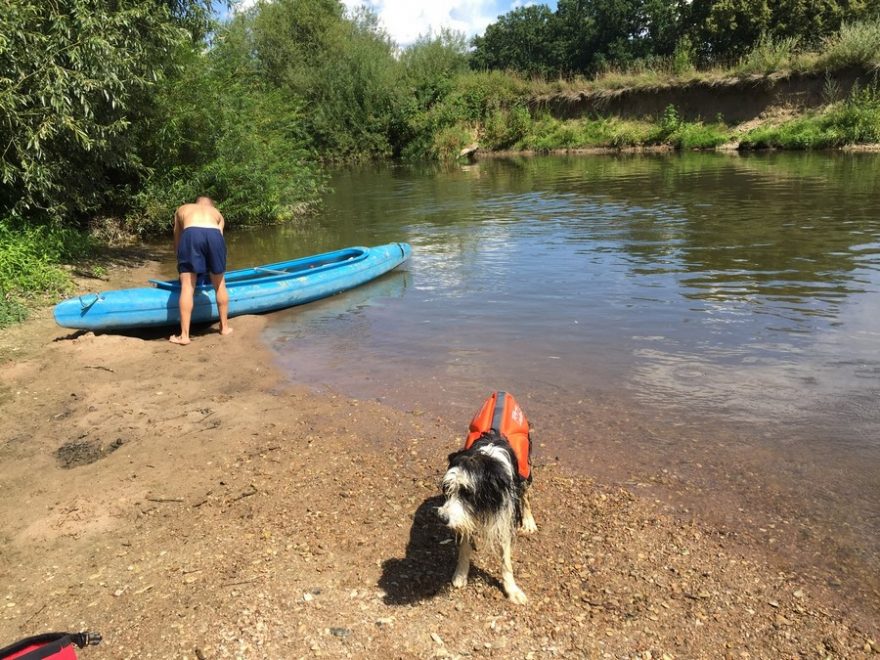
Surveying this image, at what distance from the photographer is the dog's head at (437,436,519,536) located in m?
3.06

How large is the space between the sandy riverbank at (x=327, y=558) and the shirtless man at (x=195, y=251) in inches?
103

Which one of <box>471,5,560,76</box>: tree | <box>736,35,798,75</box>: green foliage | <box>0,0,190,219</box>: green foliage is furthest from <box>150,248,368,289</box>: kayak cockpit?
<box>471,5,560,76</box>: tree

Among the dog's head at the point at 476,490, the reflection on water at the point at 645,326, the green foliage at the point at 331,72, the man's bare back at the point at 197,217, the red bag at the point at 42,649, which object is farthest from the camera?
the green foliage at the point at 331,72

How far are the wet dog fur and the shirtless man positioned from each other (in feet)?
19.6

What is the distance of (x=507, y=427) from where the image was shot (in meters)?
3.79

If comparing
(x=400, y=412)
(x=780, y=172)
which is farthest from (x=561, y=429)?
(x=780, y=172)

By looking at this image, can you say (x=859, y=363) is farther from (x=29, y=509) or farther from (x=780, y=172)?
(x=780, y=172)

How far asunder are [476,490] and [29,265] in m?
8.77

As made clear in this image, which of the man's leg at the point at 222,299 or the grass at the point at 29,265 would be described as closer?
the grass at the point at 29,265

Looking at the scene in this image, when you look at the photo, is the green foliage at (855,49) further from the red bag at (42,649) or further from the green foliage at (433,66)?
the red bag at (42,649)

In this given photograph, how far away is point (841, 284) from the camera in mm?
9523

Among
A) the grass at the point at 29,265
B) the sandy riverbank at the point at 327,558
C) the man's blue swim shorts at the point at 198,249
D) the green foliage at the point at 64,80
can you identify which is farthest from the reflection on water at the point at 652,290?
the green foliage at the point at 64,80

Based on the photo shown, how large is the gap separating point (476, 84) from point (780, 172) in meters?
28.0

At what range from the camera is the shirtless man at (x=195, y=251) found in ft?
27.0
